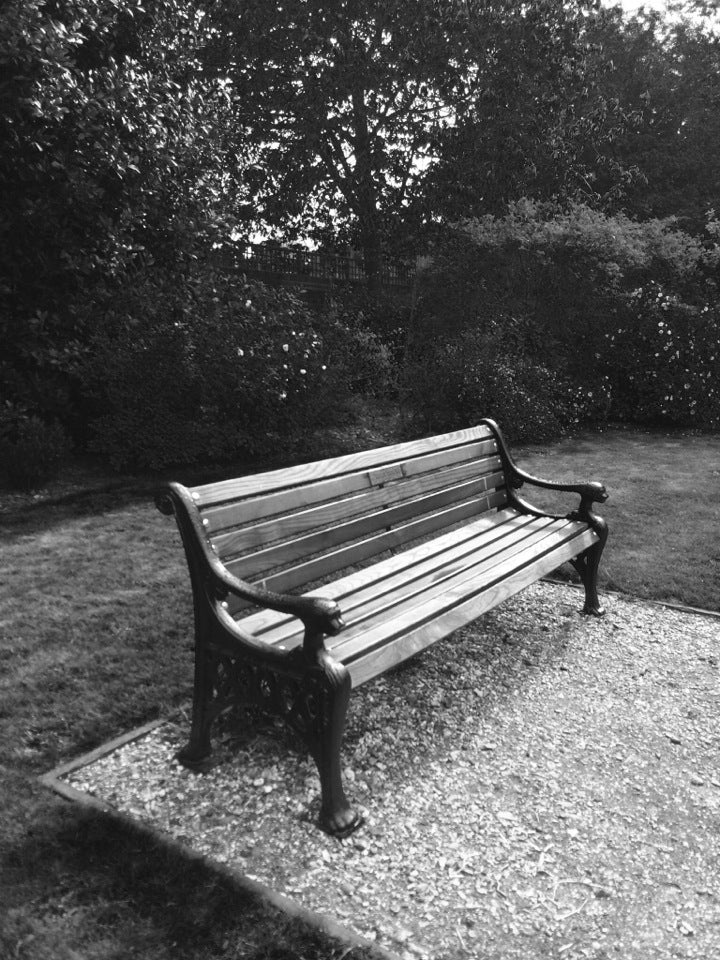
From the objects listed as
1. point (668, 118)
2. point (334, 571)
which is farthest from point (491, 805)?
point (668, 118)

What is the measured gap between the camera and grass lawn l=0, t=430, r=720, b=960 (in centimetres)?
216

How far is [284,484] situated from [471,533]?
60.8 inches

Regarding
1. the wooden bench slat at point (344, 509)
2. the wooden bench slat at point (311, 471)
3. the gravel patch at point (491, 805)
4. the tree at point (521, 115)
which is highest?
the tree at point (521, 115)

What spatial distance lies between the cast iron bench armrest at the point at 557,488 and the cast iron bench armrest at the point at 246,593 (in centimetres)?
238

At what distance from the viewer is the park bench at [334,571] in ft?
8.45

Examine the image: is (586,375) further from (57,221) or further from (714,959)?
(714,959)

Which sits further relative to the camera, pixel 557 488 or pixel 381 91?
pixel 381 91

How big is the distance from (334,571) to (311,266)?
1715 cm

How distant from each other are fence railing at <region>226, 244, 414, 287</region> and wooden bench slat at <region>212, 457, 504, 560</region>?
14.3 metres

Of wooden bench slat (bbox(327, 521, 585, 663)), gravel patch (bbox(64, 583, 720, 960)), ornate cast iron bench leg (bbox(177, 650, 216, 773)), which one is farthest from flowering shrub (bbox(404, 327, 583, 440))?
ornate cast iron bench leg (bbox(177, 650, 216, 773))

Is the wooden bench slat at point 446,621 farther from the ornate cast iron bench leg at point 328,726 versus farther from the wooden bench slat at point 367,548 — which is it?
the wooden bench slat at point 367,548

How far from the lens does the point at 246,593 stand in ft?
8.91

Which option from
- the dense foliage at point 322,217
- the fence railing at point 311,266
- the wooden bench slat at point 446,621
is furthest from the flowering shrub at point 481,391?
the fence railing at point 311,266

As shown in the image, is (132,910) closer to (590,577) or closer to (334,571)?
(334,571)
